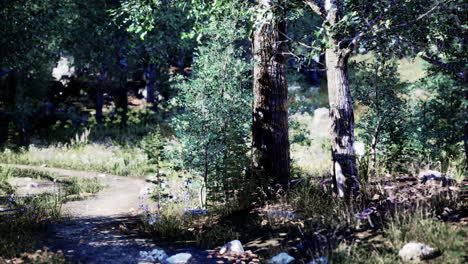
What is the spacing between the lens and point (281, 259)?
459 centimetres

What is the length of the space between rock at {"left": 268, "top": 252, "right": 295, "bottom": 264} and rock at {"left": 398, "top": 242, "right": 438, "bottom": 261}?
1.25m

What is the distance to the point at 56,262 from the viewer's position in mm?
4555

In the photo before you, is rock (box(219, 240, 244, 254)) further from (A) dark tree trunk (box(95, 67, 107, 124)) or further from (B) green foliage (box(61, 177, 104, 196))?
(A) dark tree trunk (box(95, 67, 107, 124))

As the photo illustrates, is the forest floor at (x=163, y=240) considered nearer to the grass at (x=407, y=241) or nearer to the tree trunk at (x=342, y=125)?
the grass at (x=407, y=241)

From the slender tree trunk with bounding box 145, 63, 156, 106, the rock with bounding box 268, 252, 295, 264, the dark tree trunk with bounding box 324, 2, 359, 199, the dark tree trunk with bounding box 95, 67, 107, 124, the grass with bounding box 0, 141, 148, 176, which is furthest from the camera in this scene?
the slender tree trunk with bounding box 145, 63, 156, 106

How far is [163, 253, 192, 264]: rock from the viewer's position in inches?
189

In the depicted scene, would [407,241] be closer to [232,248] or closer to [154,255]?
[232,248]

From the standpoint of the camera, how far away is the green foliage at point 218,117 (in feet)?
22.6

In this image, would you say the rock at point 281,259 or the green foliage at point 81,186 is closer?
the rock at point 281,259

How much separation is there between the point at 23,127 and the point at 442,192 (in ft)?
53.8

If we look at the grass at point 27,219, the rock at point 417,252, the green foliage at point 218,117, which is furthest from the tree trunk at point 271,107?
the grass at point 27,219

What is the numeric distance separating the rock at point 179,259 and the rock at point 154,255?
0.44ft

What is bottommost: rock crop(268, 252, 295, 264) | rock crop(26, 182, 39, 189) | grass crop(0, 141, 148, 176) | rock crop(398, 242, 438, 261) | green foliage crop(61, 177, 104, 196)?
rock crop(268, 252, 295, 264)

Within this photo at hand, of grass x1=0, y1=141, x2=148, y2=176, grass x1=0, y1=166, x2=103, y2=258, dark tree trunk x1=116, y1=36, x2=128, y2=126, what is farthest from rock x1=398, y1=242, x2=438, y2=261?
dark tree trunk x1=116, y1=36, x2=128, y2=126
